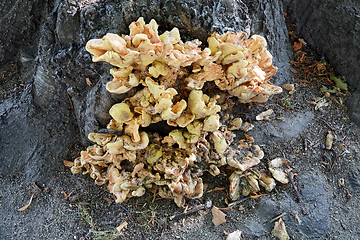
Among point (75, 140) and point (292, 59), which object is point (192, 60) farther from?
point (292, 59)

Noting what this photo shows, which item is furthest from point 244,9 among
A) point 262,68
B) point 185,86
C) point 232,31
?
point 185,86

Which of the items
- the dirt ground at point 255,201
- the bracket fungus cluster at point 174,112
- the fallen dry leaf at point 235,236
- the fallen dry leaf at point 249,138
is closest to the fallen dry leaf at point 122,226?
the dirt ground at point 255,201

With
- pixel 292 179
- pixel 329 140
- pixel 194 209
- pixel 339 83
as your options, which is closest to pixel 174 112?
pixel 194 209

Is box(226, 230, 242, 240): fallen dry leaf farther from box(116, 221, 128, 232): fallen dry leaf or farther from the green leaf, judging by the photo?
the green leaf

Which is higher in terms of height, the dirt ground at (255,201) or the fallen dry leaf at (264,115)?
the fallen dry leaf at (264,115)

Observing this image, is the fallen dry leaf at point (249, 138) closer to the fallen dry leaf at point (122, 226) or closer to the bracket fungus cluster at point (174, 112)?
the bracket fungus cluster at point (174, 112)

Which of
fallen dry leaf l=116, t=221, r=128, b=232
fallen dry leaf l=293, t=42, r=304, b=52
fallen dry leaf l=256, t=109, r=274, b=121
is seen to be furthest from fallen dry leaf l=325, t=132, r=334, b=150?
fallen dry leaf l=116, t=221, r=128, b=232

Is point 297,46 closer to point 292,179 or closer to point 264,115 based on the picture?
point 264,115
